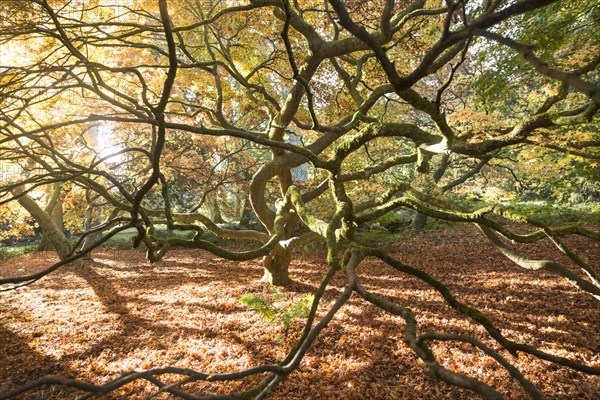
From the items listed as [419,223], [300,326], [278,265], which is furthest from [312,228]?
[419,223]

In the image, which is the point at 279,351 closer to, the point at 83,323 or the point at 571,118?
the point at 83,323

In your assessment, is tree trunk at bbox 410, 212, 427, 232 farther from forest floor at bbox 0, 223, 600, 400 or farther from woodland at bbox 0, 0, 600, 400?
forest floor at bbox 0, 223, 600, 400

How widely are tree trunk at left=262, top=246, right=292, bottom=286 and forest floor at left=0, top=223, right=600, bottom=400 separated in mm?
368

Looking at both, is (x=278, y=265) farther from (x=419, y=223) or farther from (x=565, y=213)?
(x=565, y=213)

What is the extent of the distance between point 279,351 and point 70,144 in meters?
10.7

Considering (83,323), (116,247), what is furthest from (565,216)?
(116,247)

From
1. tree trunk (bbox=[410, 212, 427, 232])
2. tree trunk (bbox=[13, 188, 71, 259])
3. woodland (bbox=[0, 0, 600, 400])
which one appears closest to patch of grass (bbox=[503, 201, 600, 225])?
woodland (bbox=[0, 0, 600, 400])

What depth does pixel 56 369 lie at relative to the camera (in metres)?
5.40

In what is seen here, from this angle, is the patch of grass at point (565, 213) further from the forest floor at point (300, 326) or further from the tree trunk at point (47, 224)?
the tree trunk at point (47, 224)

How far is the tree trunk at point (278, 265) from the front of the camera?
8.70m

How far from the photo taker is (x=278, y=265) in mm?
8781

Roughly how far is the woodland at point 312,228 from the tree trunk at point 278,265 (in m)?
0.07

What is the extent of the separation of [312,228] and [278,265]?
463 centimetres

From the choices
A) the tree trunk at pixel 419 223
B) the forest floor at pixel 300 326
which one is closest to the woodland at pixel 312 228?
the forest floor at pixel 300 326
